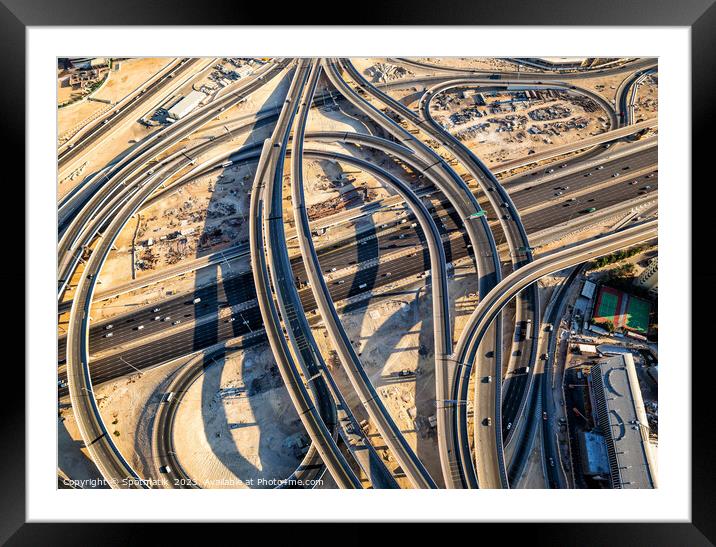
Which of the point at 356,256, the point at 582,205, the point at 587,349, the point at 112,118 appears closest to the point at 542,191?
the point at 582,205

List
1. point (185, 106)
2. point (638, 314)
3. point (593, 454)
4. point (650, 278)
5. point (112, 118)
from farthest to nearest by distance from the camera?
point (185, 106) < point (112, 118) < point (638, 314) < point (650, 278) < point (593, 454)

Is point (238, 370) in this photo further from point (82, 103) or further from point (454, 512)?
point (82, 103)

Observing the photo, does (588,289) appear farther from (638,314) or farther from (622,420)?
(622,420)

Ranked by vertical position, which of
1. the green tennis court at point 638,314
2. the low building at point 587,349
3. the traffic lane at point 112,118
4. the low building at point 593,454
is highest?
the traffic lane at point 112,118

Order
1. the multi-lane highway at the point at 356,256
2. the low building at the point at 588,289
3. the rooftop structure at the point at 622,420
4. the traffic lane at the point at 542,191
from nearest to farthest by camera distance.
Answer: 1. the rooftop structure at the point at 622,420
2. the multi-lane highway at the point at 356,256
3. the low building at the point at 588,289
4. the traffic lane at the point at 542,191

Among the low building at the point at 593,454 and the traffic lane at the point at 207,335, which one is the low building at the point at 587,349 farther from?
the traffic lane at the point at 207,335
